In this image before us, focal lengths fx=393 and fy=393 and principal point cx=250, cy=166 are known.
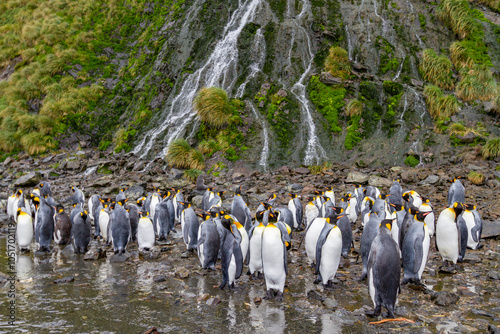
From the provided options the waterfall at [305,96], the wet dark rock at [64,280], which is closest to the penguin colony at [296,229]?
the wet dark rock at [64,280]

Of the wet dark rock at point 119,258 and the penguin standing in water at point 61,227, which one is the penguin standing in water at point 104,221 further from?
the wet dark rock at point 119,258

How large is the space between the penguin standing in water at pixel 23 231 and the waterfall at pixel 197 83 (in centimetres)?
997

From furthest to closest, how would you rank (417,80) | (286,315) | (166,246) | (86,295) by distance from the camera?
(417,80) → (166,246) → (86,295) → (286,315)

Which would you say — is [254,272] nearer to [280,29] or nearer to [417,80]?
[417,80]

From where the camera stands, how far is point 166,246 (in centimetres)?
1038

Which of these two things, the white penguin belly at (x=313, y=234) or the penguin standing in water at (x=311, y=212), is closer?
the white penguin belly at (x=313, y=234)

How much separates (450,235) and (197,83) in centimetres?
1778

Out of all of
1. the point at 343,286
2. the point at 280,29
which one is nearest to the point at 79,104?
the point at 280,29

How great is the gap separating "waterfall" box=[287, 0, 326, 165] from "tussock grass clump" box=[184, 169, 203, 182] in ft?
16.2

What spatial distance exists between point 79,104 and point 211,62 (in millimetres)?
9977

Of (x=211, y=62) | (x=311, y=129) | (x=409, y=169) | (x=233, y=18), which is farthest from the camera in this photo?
(x=233, y=18)

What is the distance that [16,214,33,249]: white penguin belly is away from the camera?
10109mm

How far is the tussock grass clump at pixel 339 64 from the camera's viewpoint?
850 inches

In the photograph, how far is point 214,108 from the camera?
19.1 meters
